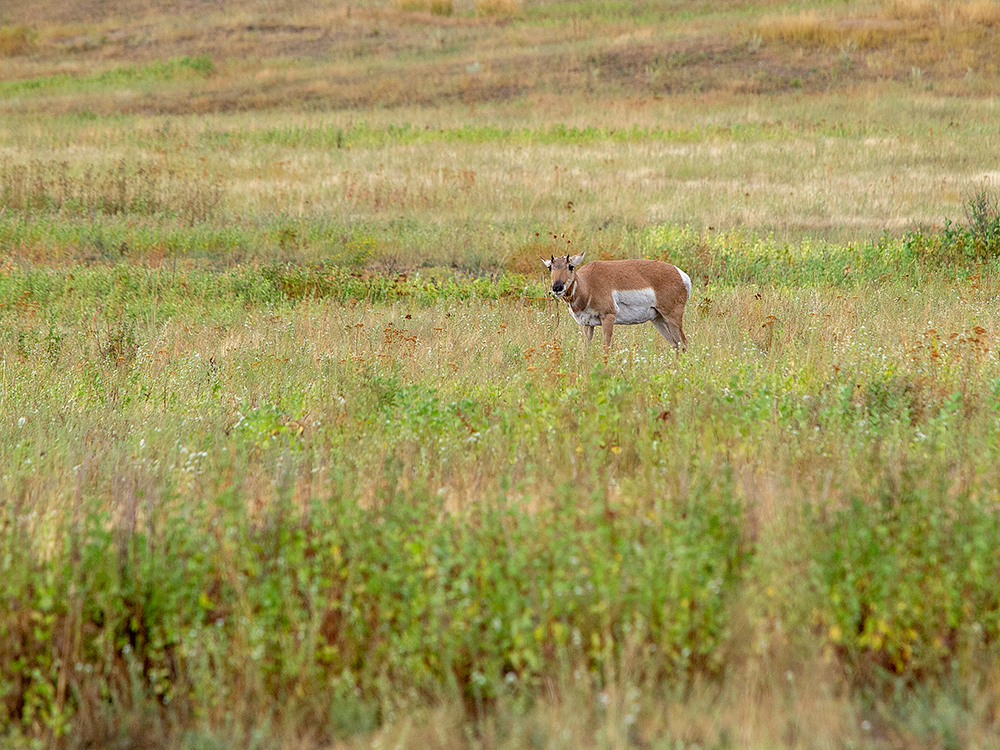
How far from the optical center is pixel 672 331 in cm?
988

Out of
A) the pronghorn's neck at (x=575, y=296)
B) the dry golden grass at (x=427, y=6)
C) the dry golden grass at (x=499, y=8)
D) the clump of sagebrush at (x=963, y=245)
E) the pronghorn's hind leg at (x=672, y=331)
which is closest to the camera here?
the pronghorn's neck at (x=575, y=296)

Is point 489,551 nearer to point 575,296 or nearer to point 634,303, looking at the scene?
point 575,296

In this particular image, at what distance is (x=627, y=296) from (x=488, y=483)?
493 centimetres

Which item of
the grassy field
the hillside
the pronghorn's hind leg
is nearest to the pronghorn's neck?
the grassy field

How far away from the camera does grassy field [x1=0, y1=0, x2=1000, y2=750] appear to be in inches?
140

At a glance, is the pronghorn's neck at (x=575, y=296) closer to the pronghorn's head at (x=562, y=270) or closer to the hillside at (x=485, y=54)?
the pronghorn's head at (x=562, y=270)

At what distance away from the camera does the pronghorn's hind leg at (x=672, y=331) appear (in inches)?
386

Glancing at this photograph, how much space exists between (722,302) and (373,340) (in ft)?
15.2

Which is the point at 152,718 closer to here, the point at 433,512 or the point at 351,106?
the point at 433,512

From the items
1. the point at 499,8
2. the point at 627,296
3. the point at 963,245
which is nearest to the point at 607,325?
the point at 627,296

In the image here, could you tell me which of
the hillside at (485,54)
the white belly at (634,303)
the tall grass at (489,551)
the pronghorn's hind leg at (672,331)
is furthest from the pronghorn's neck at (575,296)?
the hillside at (485,54)

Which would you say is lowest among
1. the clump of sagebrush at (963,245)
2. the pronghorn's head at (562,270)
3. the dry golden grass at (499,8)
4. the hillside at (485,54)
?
the clump of sagebrush at (963,245)

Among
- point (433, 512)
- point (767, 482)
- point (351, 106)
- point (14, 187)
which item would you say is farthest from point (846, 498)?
point (351, 106)

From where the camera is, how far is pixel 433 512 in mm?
4551
